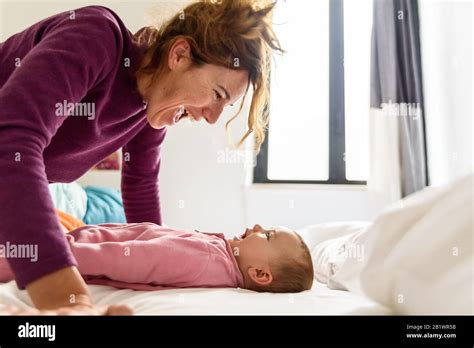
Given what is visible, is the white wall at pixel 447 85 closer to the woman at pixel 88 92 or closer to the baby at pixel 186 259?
the baby at pixel 186 259

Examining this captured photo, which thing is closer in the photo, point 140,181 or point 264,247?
point 264,247

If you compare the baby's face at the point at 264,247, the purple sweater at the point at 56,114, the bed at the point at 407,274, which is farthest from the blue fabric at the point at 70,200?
the bed at the point at 407,274

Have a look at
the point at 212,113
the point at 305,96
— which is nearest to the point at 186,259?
the point at 212,113

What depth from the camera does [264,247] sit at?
1062mm

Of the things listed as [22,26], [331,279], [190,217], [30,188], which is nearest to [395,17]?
[190,217]

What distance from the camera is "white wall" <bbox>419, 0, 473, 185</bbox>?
2.04m

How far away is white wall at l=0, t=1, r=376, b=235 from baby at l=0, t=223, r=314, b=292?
160 cm

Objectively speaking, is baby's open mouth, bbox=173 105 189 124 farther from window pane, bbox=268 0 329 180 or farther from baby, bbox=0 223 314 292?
window pane, bbox=268 0 329 180

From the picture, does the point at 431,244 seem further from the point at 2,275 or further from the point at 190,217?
A: the point at 190,217

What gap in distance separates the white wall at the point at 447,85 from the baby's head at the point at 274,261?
1145 millimetres

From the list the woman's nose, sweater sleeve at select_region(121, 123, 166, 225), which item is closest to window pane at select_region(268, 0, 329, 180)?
sweater sleeve at select_region(121, 123, 166, 225)

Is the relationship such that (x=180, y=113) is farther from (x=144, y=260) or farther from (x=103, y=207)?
(x=103, y=207)

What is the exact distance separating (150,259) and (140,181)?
0.42m
